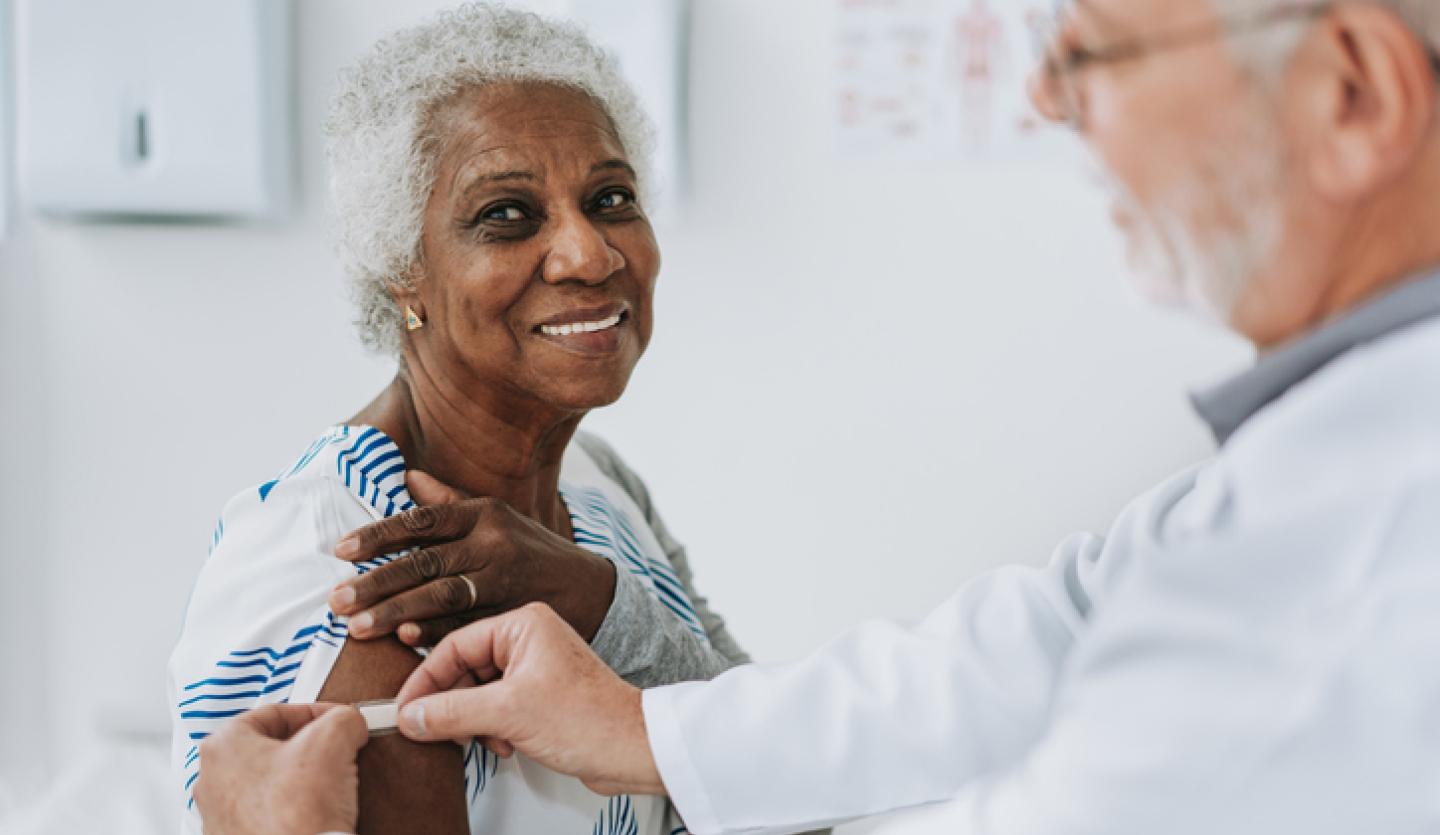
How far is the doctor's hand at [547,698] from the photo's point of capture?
1.03 m

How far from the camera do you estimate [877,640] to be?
114cm

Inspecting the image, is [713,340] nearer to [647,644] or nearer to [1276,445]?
[647,644]

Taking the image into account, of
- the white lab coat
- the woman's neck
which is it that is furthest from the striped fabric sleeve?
the white lab coat

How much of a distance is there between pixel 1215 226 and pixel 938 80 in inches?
51.7

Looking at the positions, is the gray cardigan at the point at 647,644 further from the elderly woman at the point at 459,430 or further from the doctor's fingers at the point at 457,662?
the doctor's fingers at the point at 457,662

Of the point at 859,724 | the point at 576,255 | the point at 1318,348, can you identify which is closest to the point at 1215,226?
the point at 1318,348

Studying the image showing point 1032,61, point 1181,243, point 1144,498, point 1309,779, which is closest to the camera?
point 1309,779

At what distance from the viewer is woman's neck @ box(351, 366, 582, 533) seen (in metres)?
1.27

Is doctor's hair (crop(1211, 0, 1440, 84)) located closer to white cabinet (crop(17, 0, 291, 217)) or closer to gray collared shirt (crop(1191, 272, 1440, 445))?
gray collared shirt (crop(1191, 272, 1440, 445))

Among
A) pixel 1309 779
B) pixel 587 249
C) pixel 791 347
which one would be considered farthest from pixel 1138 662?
pixel 791 347

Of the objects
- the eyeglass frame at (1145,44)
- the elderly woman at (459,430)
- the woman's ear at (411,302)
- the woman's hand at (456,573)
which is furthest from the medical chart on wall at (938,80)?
the eyeglass frame at (1145,44)

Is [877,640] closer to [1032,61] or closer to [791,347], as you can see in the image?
[791,347]

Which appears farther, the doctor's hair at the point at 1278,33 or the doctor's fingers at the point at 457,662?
the doctor's fingers at the point at 457,662

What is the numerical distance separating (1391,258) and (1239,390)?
0.36 feet
